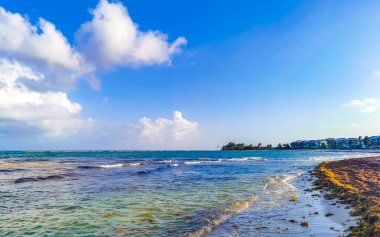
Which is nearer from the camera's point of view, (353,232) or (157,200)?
(353,232)

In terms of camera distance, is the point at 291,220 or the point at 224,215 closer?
the point at 291,220

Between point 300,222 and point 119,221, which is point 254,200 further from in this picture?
point 119,221

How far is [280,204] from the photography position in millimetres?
18156

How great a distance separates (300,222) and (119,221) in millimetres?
7736

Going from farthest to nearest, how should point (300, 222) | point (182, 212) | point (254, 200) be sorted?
point (254, 200) → point (182, 212) → point (300, 222)

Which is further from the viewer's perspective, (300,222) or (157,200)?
(157,200)

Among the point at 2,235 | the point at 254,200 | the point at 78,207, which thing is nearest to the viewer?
the point at 2,235

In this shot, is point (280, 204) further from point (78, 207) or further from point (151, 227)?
point (78, 207)

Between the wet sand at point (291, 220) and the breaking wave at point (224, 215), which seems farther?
the breaking wave at point (224, 215)

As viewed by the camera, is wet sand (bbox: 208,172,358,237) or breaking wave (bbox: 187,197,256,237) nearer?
wet sand (bbox: 208,172,358,237)

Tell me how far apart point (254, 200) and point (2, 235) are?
13.5m

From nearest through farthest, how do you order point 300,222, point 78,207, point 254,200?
point 300,222
point 78,207
point 254,200

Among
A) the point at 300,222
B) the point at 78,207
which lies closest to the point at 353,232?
the point at 300,222

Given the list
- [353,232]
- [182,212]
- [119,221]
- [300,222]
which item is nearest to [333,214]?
[300,222]
